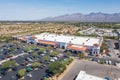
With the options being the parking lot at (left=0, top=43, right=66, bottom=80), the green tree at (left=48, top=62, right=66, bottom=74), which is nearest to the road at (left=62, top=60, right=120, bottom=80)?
the green tree at (left=48, top=62, right=66, bottom=74)

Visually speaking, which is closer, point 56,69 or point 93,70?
point 56,69

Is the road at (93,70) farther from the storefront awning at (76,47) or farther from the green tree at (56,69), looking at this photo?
the storefront awning at (76,47)

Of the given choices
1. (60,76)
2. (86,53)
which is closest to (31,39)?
(86,53)

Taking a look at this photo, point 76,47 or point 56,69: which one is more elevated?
point 76,47

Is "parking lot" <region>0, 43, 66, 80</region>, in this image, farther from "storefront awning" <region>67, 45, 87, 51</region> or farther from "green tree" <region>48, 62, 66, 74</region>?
"storefront awning" <region>67, 45, 87, 51</region>

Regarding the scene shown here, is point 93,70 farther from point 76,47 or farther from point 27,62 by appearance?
point 27,62

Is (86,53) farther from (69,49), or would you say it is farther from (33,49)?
(33,49)

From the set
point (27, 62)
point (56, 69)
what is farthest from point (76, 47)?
point (56, 69)

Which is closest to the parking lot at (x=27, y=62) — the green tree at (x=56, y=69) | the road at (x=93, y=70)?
the green tree at (x=56, y=69)
